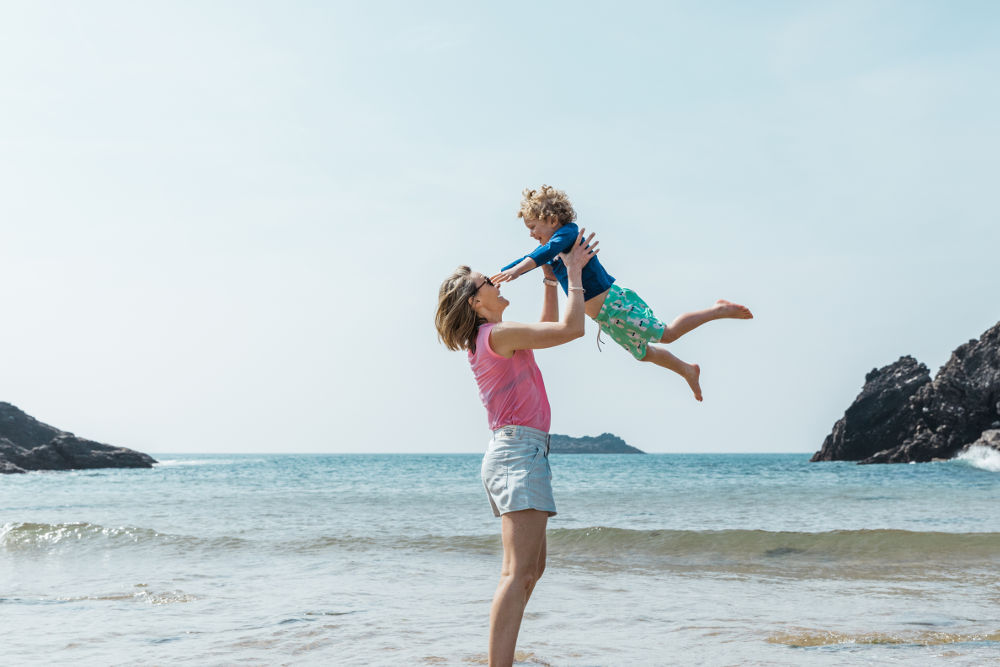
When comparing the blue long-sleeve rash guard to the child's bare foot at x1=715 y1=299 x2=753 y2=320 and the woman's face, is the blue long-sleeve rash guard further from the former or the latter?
the child's bare foot at x1=715 y1=299 x2=753 y2=320

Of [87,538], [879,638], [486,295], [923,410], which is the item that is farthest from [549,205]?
[923,410]

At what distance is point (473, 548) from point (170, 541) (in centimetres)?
429

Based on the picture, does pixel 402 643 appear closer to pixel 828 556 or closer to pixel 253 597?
pixel 253 597

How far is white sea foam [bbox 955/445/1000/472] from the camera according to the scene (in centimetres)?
4203

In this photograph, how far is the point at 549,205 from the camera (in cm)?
473

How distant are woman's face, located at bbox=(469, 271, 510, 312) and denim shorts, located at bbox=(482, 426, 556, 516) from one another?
0.56m

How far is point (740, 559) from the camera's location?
418 inches

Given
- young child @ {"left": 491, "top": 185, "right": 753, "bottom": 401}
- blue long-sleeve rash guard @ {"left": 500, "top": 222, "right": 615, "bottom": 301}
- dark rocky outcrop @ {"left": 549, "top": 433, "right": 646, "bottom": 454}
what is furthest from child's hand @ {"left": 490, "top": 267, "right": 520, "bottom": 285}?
dark rocky outcrop @ {"left": 549, "top": 433, "right": 646, "bottom": 454}

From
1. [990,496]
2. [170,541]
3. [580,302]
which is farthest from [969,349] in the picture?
[580,302]

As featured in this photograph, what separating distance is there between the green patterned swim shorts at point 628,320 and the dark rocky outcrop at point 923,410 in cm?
5026

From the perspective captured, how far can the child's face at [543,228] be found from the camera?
472cm

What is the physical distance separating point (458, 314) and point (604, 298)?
1.60 meters

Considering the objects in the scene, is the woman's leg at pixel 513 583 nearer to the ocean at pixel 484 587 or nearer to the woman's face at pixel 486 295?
the woman's face at pixel 486 295

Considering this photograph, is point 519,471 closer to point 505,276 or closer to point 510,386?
point 510,386
